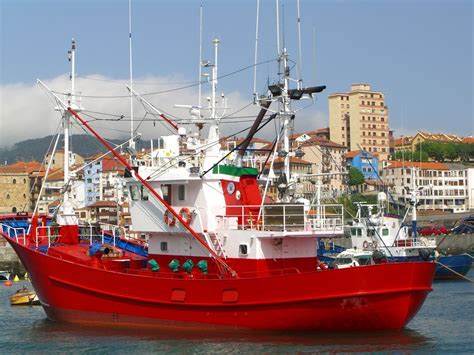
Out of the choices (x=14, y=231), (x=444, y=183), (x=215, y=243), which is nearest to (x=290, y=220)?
(x=215, y=243)

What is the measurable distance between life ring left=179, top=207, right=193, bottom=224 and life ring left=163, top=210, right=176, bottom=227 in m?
0.28

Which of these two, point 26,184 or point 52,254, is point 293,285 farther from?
point 26,184

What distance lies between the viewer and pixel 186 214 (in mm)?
25422

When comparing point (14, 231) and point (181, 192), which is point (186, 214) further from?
point (14, 231)

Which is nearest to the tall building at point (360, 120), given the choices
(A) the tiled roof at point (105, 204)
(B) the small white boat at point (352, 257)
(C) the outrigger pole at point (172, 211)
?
(A) the tiled roof at point (105, 204)

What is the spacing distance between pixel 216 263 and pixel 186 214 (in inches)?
75.6

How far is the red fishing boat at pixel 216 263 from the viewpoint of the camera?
22547mm

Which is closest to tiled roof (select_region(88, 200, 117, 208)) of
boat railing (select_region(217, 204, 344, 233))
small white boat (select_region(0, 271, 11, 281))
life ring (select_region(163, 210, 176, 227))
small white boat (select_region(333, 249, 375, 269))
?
small white boat (select_region(0, 271, 11, 281))

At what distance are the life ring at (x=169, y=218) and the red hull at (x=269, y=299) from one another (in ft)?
5.12

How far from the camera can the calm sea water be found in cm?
2198

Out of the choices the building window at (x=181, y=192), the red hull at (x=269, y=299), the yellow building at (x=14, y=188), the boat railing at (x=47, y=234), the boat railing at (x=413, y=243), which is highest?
the yellow building at (x=14, y=188)

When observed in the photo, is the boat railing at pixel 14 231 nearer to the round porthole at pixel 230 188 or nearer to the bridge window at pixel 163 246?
the bridge window at pixel 163 246

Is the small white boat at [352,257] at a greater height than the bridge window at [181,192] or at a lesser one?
lesser

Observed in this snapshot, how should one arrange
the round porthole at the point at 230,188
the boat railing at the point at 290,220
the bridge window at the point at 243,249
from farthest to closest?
the round porthole at the point at 230,188 → the bridge window at the point at 243,249 → the boat railing at the point at 290,220
